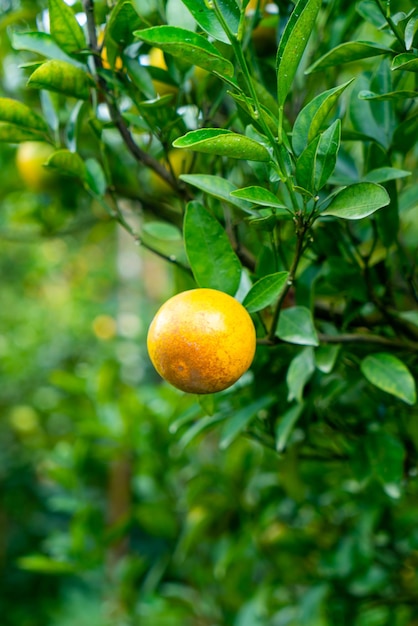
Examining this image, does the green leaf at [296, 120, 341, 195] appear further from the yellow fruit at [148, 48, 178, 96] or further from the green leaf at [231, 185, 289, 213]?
the yellow fruit at [148, 48, 178, 96]

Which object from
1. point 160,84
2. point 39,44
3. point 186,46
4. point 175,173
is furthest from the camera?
point 175,173

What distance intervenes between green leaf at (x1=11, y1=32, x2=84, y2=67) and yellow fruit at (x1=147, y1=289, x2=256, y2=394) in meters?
0.29

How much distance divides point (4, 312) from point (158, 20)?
6.24 feet

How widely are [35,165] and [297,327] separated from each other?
60cm

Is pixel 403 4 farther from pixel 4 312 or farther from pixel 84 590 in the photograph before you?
pixel 84 590

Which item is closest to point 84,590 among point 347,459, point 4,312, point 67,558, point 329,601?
point 4,312

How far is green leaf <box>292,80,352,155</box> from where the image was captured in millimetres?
432

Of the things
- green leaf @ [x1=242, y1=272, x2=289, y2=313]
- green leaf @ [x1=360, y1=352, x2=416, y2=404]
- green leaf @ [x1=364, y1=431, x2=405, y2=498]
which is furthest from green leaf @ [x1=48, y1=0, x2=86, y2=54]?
green leaf @ [x1=364, y1=431, x2=405, y2=498]

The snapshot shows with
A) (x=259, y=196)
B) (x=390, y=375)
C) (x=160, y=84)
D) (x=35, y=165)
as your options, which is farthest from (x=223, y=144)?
(x=35, y=165)

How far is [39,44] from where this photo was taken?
23.8 inches

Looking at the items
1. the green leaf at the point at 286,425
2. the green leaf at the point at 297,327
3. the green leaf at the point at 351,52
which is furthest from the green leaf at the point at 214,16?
the green leaf at the point at 286,425

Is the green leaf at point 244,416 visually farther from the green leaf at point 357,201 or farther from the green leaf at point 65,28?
the green leaf at point 65,28

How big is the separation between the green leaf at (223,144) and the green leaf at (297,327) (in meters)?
0.15

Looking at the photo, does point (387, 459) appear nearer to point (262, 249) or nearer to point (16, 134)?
point (262, 249)
